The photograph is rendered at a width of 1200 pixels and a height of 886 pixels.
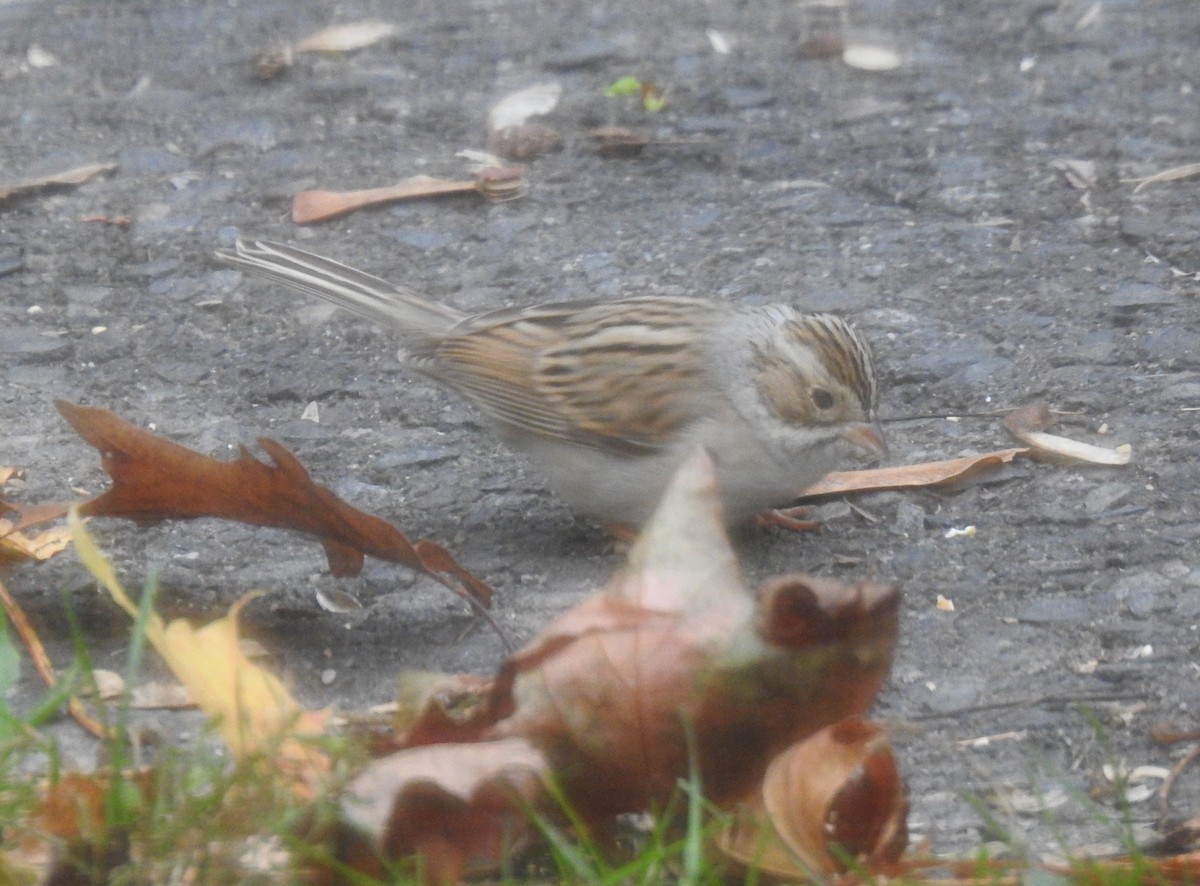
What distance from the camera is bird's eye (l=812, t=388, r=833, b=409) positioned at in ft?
12.9

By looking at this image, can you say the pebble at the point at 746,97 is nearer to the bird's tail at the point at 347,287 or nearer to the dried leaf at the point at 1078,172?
the dried leaf at the point at 1078,172

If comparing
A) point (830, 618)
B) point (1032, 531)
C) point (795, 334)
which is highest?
point (830, 618)

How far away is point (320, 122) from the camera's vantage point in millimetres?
6047

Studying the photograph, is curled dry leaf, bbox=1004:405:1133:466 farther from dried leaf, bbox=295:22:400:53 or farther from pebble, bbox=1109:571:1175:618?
dried leaf, bbox=295:22:400:53

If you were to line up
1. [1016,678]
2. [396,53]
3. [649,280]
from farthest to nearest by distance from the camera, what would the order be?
[396,53]
[649,280]
[1016,678]

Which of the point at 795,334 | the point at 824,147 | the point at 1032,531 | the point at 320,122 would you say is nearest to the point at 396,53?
the point at 320,122

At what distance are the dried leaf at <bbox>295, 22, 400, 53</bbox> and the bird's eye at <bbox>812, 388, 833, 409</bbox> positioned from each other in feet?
11.0

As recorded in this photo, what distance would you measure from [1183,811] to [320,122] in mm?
4245

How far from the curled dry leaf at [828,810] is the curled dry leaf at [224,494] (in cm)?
99

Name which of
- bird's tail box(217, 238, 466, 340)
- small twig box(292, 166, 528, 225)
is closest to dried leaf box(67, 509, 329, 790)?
bird's tail box(217, 238, 466, 340)

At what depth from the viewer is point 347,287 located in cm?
454

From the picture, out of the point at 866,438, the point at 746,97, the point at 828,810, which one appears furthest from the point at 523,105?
the point at 828,810

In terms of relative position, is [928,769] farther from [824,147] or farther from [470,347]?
[824,147]

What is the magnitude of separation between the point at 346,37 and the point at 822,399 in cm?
351
